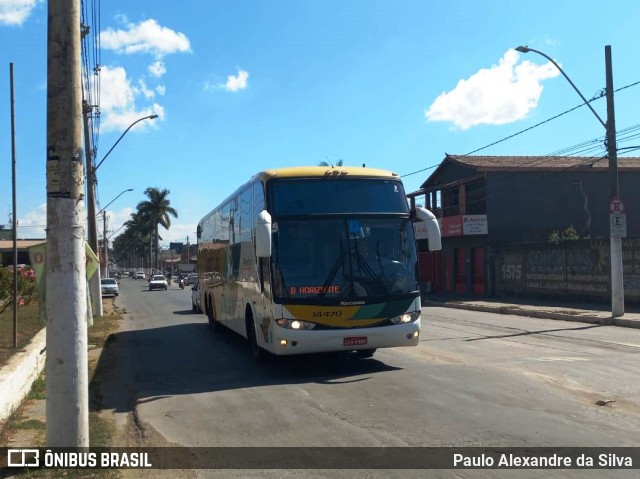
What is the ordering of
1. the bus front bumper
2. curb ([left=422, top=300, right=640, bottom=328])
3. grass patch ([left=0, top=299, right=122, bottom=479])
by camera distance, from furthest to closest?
curb ([left=422, top=300, right=640, bottom=328])
the bus front bumper
grass patch ([left=0, top=299, right=122, bottom=479])

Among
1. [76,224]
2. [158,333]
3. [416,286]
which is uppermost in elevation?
[76,224]

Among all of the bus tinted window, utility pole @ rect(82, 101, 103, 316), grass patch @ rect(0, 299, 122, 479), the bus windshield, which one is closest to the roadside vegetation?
grass patch @ rect(0, 299, 122, 479)

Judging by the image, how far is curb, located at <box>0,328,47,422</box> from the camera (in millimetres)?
7497

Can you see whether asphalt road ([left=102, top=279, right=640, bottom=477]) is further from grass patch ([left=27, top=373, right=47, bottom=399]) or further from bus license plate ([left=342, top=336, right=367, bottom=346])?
grass patch ([left=27, top=373, right=47, bottom=399])

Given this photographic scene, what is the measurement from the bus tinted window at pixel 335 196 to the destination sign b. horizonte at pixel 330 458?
15.6 feet

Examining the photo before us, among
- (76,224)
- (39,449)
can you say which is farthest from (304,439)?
(76,224)

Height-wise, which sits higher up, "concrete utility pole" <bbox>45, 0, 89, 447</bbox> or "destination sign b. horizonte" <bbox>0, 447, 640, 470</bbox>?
"concrete utility pole" <bbox>45, 0, 89, 447</bbox>

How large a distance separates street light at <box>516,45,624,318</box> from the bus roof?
35.9 ft

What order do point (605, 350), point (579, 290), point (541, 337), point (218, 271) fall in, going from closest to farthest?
point (605, 350)
point (541, 337)
point (218, 271)
point (579, 290)

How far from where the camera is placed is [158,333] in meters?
18.9

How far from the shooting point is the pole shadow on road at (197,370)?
9.70 m

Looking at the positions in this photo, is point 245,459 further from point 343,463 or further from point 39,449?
point 39,449

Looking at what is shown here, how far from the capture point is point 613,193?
64.9 ft

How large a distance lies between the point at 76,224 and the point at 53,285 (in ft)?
1.86
